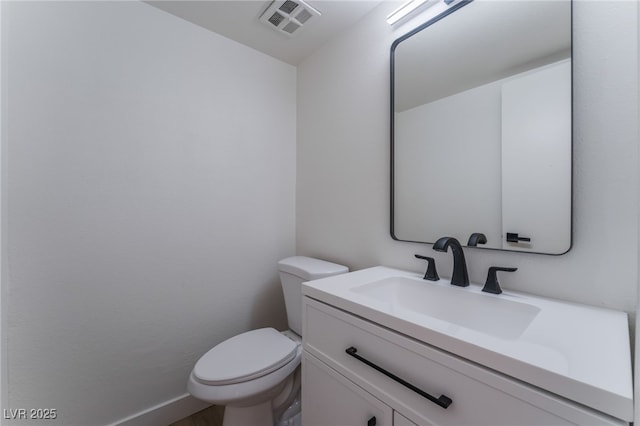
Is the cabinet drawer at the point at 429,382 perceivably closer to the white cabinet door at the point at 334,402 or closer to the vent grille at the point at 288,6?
the white cabinet door at the point at 334,402

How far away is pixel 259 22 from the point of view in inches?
57.1

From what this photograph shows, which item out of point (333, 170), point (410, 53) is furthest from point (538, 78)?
point (333, 170)

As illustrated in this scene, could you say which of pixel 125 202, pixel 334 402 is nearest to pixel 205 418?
pixel 334 402

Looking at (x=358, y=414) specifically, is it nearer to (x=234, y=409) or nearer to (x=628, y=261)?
(x=234, y=409)

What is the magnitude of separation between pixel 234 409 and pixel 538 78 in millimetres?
1804

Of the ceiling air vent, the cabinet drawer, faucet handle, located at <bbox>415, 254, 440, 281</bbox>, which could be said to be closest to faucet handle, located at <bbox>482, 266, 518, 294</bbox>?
faucet handle, located at <bbox>415, 254, 440, 281</bbox>

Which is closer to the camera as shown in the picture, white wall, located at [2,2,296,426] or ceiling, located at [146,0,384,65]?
white wall, located at [2,2,296,426]

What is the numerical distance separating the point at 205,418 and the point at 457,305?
153 centimetres

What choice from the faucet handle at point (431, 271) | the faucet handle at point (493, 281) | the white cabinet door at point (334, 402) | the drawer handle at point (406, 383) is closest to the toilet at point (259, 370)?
the white cabinet door at point (334, 402)

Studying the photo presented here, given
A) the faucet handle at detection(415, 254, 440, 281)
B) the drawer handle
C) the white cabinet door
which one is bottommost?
the white cabinet door

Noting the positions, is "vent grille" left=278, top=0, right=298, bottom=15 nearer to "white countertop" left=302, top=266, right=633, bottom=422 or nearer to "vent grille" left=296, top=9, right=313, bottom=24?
"vent grille" left=296, top=9, right=313, bottom=24

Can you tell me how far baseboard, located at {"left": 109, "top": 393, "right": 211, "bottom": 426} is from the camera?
1319mm

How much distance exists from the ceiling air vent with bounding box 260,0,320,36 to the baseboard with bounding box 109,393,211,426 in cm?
220

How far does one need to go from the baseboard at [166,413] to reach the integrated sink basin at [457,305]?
132 cm
